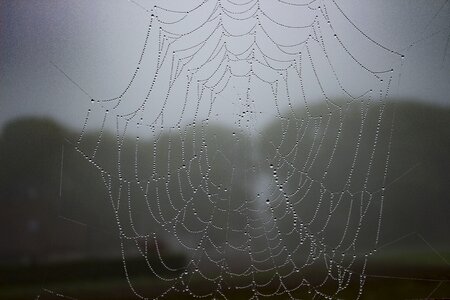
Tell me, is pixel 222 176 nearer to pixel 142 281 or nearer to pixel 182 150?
pixel 182 150

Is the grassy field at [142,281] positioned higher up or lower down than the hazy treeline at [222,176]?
lower down

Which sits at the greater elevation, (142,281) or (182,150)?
(182,150)

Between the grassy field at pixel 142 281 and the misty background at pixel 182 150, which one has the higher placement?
the misty background at pixel 182 150

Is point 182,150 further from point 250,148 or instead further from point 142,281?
point 142,281

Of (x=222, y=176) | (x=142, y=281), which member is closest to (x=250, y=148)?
(x=222, y=176)

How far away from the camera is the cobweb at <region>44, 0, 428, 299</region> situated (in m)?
1.37

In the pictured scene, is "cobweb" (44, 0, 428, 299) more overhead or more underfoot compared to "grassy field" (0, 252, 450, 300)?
more overhead

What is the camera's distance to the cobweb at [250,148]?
1369 mm

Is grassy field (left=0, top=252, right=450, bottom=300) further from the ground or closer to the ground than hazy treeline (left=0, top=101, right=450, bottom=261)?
closer to the ground

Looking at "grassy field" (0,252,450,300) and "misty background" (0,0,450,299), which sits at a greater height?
"misty background" (0,0,450,299)

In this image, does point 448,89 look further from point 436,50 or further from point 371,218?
point 371,218

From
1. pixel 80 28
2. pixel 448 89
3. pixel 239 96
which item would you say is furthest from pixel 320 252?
pixel 80 28

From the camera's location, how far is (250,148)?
1.42 m

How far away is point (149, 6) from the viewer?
1.40 metres
